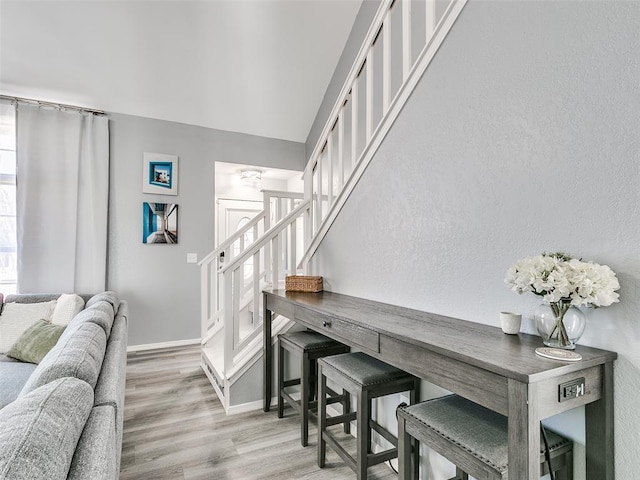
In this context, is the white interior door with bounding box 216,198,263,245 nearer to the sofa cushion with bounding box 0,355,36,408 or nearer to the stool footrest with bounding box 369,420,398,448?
the sofa cushion with bounding box 0,355,36,408

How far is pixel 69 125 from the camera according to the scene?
140 inches

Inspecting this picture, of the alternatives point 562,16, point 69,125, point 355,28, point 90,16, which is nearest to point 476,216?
point 562,16

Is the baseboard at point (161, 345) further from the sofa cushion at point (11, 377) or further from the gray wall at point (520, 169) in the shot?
the gray wall at point (520, 169)

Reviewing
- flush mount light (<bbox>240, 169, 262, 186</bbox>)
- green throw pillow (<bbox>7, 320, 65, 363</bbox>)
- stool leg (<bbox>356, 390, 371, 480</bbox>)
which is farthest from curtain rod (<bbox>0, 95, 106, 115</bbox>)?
stool leg (<bbox>356, 390, 371, 480</bbox>)

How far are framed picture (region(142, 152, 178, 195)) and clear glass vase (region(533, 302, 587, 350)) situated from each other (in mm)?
3975

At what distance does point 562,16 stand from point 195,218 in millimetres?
3872

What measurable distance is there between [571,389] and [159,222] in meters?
4.04

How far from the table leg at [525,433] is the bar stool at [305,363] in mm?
1389

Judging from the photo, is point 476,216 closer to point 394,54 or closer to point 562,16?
point 562,16

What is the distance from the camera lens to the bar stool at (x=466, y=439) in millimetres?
992

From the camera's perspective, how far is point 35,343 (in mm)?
2441

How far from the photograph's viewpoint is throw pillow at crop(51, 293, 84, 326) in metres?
2.90

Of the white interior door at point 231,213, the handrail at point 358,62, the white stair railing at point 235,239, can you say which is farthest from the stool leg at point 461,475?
the white interior door at point 231,213

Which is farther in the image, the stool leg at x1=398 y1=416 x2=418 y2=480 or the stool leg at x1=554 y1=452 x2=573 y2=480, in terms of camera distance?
the stool leg at x1=398 y1=416 x2=418 y2=480
